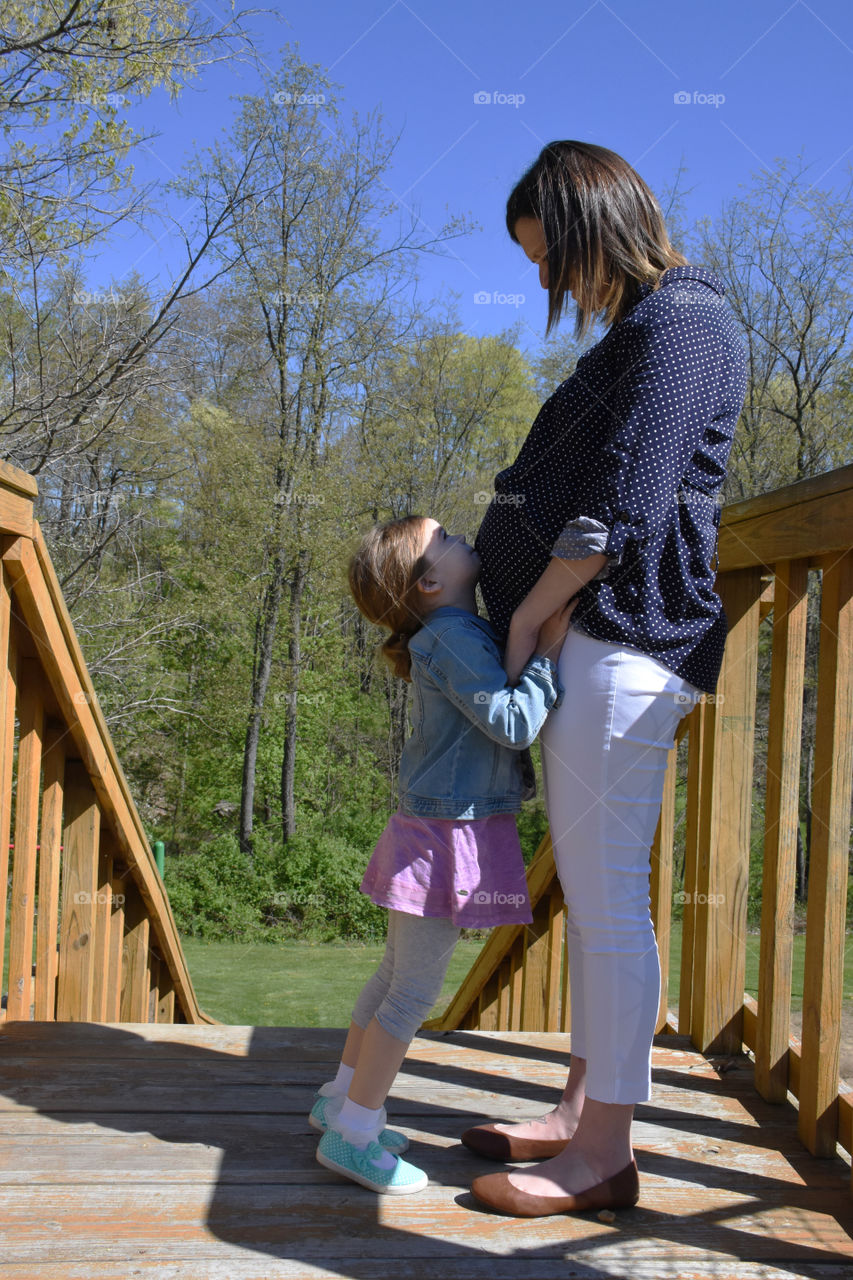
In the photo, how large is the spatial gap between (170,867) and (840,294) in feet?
40.8

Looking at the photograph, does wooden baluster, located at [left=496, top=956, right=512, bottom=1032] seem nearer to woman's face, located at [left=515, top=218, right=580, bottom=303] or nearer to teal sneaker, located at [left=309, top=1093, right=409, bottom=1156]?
teal sneaker, located at [left=309, top=1093, right=409, bottom=1156]

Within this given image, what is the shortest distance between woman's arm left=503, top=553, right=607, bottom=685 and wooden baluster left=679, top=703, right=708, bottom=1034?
856 millimetres

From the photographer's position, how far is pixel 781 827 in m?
1.88

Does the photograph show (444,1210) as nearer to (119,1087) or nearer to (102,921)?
(119,1087)

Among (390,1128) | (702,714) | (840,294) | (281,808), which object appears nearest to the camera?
(390,1128)

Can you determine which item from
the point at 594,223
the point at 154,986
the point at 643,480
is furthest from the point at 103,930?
the point at 594,223

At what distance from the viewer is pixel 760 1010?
1.93m

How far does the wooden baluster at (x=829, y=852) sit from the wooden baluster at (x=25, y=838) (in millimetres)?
1636

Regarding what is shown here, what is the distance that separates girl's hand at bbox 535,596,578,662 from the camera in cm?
153

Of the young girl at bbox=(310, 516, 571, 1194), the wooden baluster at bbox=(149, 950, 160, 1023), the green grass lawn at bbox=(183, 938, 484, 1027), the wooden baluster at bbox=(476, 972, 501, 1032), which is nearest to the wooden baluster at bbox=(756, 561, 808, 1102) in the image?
the young girl at bbox=(310, 516, 571, 1194)

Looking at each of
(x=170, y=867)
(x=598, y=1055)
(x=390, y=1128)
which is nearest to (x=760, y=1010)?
(x=598, y=1055)

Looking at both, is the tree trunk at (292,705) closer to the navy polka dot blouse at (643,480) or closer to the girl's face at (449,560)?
the girl's face at (449,560)

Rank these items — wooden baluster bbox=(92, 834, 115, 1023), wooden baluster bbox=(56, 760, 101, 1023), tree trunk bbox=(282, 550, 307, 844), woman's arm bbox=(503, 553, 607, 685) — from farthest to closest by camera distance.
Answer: tree trunk bbox=(282, 550, 307, 844) → wooden baluster bbox=(92, 834, 115, 1023) → wooden baluster bbox=(56, 760, 101, 1023) → woman's arm bbox=(503, 553, 607, 685)

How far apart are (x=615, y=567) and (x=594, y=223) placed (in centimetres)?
53
